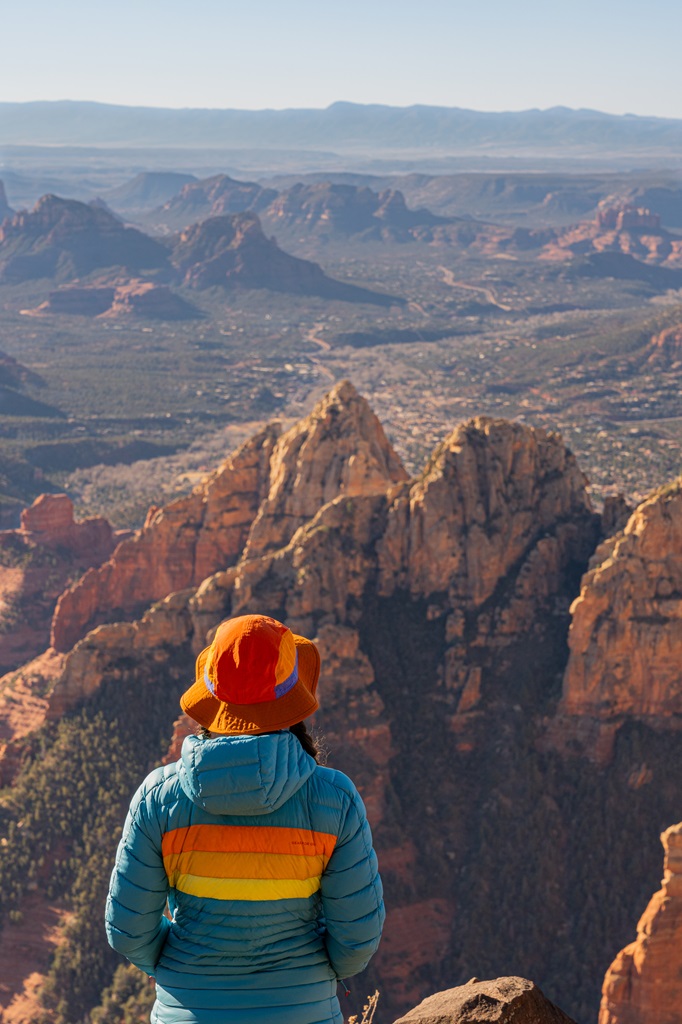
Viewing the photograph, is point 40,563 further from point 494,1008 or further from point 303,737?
point 303,737

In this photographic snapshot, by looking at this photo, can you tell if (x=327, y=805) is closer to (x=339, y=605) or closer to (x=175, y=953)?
(x=175, y=953)

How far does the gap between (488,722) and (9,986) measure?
2164 cm

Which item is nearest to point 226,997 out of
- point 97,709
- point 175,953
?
point 175,953

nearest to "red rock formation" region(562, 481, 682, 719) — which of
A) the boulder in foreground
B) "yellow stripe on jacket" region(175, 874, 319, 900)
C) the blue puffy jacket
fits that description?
the boulder in foreground

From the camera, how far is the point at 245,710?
9.43 metres

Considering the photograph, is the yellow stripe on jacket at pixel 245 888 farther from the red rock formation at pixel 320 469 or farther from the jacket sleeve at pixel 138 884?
the red rock formation at pixel 320 469

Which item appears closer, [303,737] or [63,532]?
[303,737]

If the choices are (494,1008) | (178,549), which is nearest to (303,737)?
(494,1008)

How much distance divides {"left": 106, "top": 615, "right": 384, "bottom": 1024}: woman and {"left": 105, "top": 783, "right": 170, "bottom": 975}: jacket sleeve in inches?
0.4

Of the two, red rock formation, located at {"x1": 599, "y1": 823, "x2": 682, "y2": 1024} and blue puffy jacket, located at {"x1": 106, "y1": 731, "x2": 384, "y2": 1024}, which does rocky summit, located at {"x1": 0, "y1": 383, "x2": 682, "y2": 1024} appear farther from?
blue puffy jacket, located at {"x1": 106, "y1": 731, "x2": 384, "y2": 1024}

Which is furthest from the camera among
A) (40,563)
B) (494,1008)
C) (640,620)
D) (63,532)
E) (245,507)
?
(63,532)

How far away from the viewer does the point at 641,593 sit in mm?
46000

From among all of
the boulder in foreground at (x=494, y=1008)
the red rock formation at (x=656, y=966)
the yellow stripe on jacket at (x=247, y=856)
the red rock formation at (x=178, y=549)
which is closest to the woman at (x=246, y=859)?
the yellow stripe on jacket at (x=247, y=856)

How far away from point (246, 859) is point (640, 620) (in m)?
38.7
